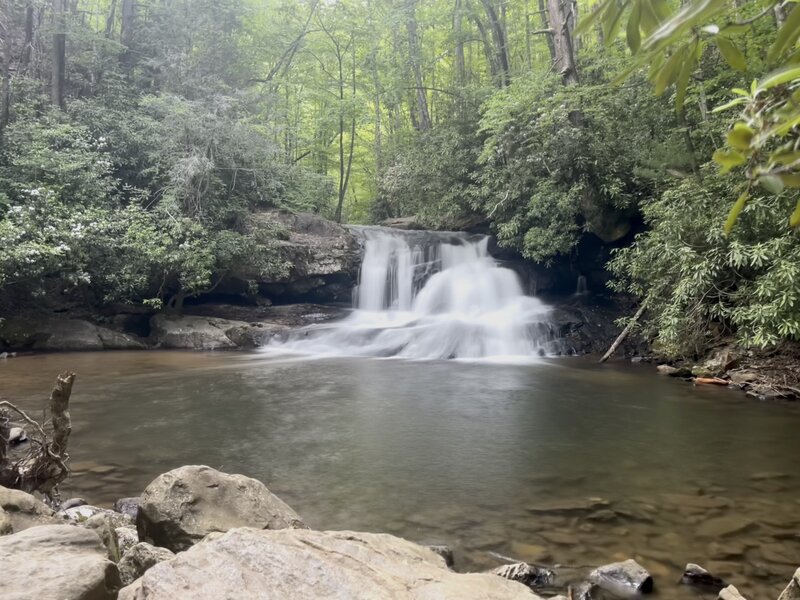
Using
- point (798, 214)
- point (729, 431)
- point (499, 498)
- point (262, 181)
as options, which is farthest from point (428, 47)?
point (798, 214)

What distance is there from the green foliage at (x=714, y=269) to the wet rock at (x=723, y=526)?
16.5 feet

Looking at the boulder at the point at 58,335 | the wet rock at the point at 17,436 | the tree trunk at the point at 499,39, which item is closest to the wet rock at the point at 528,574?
the wet rock at the point at 17,436

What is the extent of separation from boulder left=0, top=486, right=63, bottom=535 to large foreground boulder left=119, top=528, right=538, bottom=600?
4.49 feet

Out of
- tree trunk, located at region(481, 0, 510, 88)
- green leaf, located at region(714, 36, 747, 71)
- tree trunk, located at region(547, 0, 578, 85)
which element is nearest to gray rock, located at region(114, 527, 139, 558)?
green leaf, located at region(714, 36, 747, 71)

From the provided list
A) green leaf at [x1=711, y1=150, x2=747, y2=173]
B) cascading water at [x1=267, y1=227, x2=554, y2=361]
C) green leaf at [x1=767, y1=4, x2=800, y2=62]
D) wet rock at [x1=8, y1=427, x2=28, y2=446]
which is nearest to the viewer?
green leaf at [x1=767, y1=4, x2=800, y2=62]

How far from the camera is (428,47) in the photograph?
82.5ft

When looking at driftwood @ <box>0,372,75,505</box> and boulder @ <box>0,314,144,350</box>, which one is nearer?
driftwood @ <box>0,372,75,505</box>

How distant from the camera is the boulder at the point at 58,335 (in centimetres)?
1262

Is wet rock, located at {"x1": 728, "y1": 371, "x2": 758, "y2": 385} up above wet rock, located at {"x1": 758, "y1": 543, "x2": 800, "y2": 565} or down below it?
above

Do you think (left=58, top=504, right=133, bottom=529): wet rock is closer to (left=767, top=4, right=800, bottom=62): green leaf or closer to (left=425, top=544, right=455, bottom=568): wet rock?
(left=425, top=544, right=455, bottom=568): wet rock

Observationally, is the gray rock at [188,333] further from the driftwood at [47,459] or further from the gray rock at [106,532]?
the gray rock at [106,532]

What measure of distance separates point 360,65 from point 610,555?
23963mm

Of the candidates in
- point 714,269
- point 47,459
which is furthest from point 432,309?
point 47,459

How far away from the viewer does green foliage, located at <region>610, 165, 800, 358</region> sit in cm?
789
